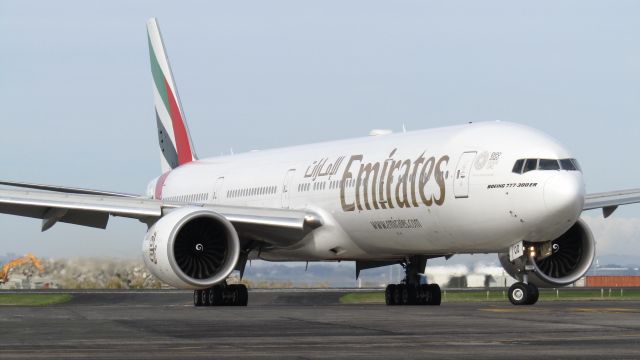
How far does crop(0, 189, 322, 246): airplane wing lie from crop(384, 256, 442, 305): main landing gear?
7.52 ft

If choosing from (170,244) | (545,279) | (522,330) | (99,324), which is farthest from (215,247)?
(522,330)

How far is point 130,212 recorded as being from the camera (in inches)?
1015

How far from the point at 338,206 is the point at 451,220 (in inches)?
157

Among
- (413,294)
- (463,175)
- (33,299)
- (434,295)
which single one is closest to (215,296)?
(413,294)

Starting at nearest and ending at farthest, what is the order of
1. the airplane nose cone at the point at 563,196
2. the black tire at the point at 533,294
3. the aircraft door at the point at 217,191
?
the airplane nose cone at the point at 563,196
the black tire at the point at 533,294
the aircraft door at the point at 217,191

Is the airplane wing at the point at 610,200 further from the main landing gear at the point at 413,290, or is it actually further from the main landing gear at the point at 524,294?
the main landing gear at the point at 524,294

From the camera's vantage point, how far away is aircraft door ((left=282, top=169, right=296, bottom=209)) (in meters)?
29.2

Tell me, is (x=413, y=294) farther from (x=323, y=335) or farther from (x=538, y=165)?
(x=323, y=335)

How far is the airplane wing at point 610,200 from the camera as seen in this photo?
89.7 feet

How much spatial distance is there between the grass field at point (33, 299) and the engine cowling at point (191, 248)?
1126 centimetres

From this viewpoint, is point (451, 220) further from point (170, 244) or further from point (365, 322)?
point (365, 322)

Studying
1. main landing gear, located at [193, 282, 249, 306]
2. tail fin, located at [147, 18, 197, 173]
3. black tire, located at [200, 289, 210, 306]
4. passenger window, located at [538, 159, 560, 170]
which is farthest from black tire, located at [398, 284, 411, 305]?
tail fin, located at [147, 18, 197, 173]

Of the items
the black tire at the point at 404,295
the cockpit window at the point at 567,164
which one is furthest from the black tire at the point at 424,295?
the cockpit window at the point at 567,164

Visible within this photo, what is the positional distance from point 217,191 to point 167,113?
21.9 ft
